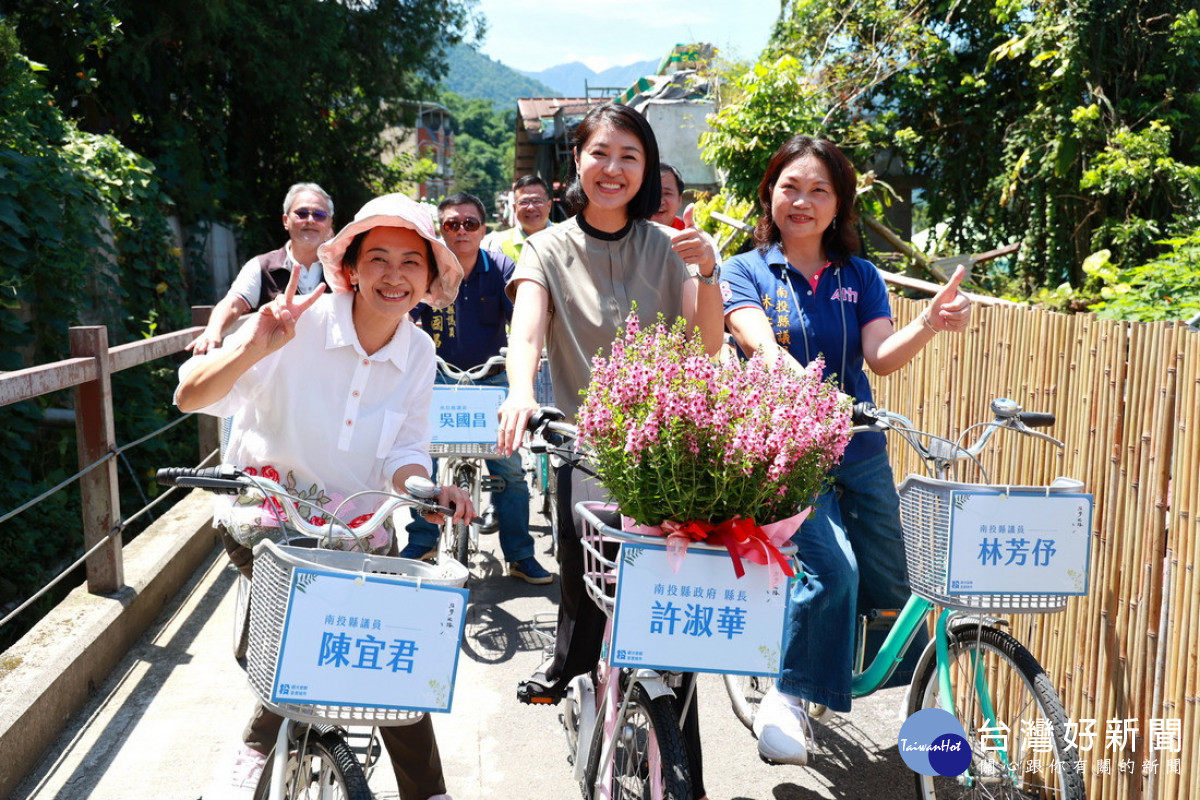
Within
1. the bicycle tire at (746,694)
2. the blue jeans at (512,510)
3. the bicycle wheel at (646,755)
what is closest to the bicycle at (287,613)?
the bicycle wheel at (646,755)

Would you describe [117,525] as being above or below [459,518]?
below

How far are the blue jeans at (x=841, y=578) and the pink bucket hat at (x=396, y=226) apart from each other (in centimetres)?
131

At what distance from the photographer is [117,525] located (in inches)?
185

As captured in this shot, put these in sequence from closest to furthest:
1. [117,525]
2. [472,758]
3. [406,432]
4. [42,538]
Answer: [406,432], [472,758], [117,525], [42,538]

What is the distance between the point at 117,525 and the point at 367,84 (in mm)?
12177

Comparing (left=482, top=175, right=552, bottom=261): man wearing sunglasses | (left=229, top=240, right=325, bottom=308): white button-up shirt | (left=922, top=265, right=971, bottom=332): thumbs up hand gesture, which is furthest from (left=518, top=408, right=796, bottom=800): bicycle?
(left=482, top=175, right=552, bottom=261): man wearing sunglasses

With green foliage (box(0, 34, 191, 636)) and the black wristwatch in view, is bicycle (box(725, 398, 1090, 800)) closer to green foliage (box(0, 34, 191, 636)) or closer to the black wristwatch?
the black wristwatch

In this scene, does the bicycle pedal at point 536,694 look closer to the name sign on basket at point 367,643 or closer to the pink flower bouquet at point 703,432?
the pink flower bouquet at point 703,432

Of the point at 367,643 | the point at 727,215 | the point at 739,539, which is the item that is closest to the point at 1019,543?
the point at 739,539

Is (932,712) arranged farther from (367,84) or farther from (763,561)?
(367,84)

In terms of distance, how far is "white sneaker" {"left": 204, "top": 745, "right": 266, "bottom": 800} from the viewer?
261cm

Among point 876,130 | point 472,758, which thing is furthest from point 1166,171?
point 472,758

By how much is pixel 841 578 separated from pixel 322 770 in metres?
1.69

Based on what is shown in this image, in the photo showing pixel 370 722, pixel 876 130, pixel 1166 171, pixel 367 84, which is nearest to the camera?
pixel 370 722
